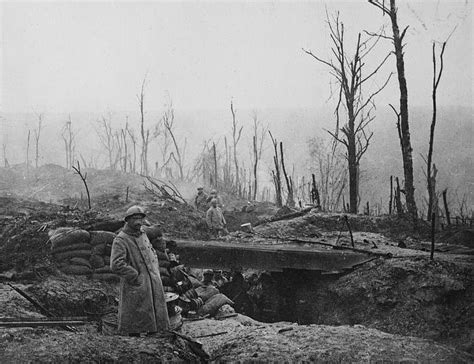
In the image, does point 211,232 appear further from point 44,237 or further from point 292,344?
point 292,344

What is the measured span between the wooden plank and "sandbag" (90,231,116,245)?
1.70 meters

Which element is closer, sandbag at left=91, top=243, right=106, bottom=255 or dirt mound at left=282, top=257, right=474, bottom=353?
dirt mound at left=282, top=257, right=474, bottom=353

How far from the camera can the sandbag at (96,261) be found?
7973 millimetres

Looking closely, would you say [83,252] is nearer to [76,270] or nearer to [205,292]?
[76,270]

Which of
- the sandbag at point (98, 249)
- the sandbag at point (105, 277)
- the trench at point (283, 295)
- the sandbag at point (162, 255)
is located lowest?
the trench at point (283, 295)

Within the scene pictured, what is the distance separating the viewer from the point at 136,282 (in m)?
5.57

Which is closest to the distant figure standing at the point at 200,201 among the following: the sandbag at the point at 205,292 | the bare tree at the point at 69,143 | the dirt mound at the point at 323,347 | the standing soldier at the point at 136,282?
the sandbag at the point at 205,292

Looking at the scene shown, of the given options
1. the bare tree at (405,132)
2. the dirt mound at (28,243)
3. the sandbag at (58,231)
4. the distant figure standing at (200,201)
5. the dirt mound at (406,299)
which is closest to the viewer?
the dirt mound at (406,299)

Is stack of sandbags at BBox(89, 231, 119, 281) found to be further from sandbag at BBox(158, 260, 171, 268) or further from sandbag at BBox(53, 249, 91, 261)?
sandbag at BBox(158, 260, 171, 268)

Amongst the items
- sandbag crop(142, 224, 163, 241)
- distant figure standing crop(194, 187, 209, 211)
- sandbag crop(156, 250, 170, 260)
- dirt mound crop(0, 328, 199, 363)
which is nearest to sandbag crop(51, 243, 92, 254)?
sandbag crop(142, 224, 163, 241)

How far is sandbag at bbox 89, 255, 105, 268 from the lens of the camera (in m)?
7.97

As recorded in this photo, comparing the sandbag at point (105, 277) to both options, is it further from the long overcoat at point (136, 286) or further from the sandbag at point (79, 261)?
the long overcoat at point (136, 286)

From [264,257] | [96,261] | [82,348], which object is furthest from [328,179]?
[82,348]

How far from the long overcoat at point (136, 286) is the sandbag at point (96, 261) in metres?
2.51
